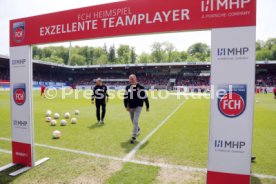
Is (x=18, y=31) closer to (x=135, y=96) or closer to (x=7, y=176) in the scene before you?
(x=7, y=176)

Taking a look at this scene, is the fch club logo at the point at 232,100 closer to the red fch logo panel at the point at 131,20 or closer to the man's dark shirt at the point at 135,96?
the red fch logo panel at the point at 131,20

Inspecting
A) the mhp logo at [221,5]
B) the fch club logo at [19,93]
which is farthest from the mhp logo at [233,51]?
the fch club logo at [19,93]

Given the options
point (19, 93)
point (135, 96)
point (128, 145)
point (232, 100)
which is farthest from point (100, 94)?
point (232, 100)

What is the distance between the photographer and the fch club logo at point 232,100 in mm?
3109

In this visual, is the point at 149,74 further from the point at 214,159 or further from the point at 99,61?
the point at 214,159

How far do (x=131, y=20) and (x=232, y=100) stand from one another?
2262 millimetres

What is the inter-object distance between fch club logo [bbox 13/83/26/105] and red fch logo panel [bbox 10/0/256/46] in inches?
39.6

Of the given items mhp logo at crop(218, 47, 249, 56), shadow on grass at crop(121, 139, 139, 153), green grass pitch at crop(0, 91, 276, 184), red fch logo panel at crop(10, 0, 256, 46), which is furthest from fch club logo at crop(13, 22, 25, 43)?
mhp logo at crop(218, 47, 249, 56)

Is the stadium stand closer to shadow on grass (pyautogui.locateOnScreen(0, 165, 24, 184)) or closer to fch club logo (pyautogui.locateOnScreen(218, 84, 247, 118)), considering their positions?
shadow on grass (pyautogui.locateOnScreen(0, 165, 24, 184))

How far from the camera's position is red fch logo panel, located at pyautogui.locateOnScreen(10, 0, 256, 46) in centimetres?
311

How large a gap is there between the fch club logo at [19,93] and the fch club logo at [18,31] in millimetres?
1083

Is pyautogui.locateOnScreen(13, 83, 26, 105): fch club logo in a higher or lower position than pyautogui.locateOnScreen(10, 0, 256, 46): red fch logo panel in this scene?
lower

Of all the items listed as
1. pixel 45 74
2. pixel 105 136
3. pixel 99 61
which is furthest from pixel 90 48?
pixel 105 136

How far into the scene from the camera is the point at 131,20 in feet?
12.5
